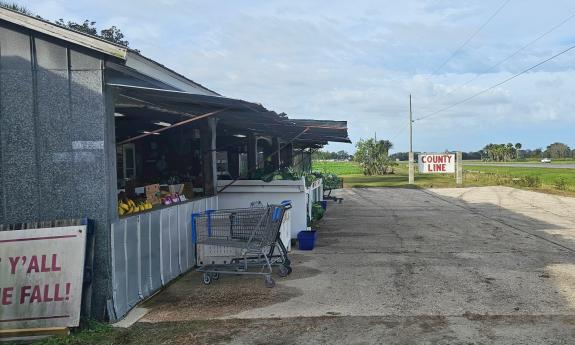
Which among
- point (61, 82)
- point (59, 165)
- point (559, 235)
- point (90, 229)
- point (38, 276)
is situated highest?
point (61, 82)

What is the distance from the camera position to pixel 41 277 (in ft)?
17.5

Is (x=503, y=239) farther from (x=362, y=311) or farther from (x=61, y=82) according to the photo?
(x=61, y=82)

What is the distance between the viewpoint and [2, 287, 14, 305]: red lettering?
526cm

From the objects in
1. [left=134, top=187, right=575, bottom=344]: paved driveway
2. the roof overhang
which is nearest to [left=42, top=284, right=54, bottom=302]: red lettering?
[left=134, top=187, right=575, bottom=344]: paved driveway

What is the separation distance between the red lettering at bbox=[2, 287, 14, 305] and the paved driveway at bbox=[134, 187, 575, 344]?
137 centimetres

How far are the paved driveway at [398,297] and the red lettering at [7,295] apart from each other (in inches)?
54.0

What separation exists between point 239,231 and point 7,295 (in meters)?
3.12

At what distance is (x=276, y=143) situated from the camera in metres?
17.3

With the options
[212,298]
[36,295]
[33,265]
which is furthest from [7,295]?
[212,298]

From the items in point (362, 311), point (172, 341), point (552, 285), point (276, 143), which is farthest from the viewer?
point (276, 143)

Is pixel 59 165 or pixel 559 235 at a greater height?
pixel 59 165

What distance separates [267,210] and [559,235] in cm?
850

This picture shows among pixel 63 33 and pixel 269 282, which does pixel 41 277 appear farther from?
pixel 269 282

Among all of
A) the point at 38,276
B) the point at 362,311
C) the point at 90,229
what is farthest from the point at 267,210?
the point at 38,276
